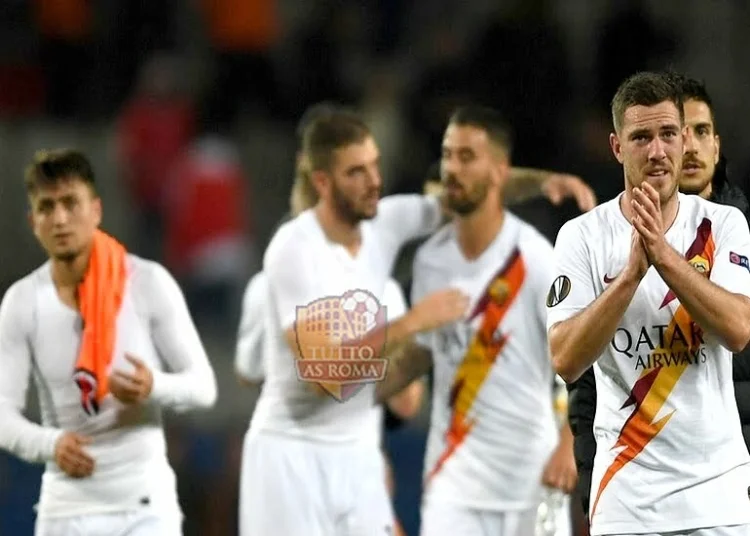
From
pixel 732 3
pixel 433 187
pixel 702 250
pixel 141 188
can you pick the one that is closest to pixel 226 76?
pixel 141 188

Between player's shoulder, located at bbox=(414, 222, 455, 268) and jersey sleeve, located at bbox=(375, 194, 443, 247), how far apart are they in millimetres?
82

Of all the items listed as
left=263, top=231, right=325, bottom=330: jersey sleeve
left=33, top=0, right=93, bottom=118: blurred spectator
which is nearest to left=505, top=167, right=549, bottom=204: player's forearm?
left=263, top=231, right=325, bottom=330: jersey sleeve

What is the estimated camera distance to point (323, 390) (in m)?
7.08

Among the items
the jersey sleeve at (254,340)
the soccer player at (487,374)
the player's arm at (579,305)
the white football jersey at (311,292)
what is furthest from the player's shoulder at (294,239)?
the player's arm at (579,305)

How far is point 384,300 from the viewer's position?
7.27 m

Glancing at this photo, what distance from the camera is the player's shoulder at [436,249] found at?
23.4 feet

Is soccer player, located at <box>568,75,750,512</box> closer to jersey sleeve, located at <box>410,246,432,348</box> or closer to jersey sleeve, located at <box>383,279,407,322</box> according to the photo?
jersey sleeve, located at <box>410,246,432,348</box>

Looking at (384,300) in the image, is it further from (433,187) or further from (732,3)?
(732,3)

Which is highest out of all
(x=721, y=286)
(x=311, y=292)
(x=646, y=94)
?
(x=646, y=94)

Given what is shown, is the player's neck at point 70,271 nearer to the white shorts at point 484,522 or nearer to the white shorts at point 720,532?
the white shorts at point 484,522

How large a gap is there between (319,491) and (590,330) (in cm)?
266

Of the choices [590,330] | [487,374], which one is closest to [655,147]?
[590,330]

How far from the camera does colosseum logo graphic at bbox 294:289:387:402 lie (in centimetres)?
709

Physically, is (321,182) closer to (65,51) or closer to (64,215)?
(64,215)
